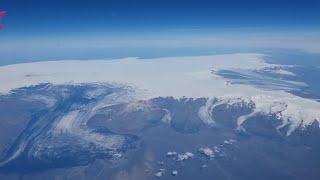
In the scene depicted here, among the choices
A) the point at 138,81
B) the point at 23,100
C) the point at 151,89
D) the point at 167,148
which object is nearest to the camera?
the point at 167,148

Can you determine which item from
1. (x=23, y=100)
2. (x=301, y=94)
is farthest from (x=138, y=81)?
(x=301, y=94)

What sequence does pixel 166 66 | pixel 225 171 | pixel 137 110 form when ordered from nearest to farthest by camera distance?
pixel 225 171 < pixel 137 110 < pixel 166 66

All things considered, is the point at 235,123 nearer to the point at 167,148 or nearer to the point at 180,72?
the point at 167,148

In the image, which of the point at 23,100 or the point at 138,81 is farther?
the point at 138,81

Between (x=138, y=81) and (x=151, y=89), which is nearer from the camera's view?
(x=151, y=89)

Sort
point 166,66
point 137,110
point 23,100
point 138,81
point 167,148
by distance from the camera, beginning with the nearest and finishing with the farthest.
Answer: point 167,148 → point 137,110 → point 23,100 → point 138,81 → point 166,66

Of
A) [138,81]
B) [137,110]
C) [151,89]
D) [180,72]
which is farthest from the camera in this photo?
[180,72]

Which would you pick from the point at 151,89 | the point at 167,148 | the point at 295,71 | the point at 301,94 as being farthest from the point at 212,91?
the point at 295,71

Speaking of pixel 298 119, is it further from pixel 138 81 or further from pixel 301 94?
pixel 138 81

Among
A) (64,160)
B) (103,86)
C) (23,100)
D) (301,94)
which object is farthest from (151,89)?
(64,160)
